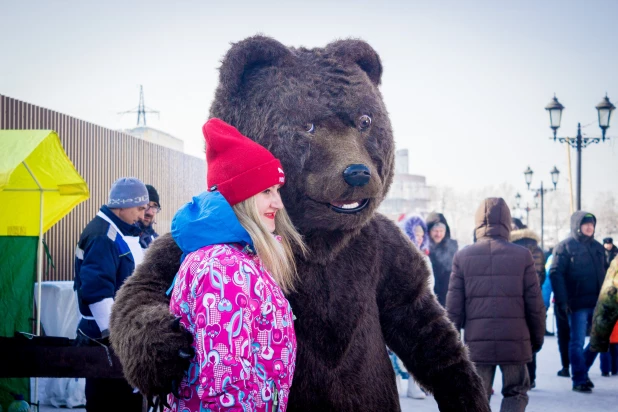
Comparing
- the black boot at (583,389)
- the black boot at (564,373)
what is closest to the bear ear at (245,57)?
the black boot at (583,389)

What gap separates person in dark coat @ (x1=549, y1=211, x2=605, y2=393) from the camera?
8188 mm

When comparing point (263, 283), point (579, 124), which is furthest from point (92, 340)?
point (579, 124)

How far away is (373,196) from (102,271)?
8.63 feet

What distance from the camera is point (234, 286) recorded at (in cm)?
206

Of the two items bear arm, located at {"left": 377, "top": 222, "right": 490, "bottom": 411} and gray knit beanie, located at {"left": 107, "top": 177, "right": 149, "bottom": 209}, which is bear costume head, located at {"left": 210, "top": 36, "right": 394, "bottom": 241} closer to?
bear arm, located at {"left": 377, "top": 222, "right": 490, "bottom": 411}

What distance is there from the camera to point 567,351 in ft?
29.0

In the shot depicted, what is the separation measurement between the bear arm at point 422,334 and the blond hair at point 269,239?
69cm

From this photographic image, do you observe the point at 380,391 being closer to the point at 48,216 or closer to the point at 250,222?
the point at 250,222

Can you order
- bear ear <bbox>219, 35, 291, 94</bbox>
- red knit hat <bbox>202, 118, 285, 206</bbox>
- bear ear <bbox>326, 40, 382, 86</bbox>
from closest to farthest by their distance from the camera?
red knit hat <bbox>202, 118, 285, 206</bbox> < bear ear <bbox>219, 35, 291, 94</bbox> < bear ear <bbox>326, 40, 382, 86</bbox>

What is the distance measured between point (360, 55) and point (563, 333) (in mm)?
6669

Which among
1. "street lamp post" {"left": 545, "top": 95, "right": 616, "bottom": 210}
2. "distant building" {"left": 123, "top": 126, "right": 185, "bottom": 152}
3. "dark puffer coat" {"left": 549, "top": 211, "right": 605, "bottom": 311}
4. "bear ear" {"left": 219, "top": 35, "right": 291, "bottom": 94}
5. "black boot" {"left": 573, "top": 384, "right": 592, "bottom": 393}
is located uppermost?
"distant building" {"left": 123, "top": 126, "right": 185, "bottom": 152}

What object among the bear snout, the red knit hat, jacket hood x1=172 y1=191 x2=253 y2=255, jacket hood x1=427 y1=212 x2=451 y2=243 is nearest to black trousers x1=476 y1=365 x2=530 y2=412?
jacket hood x1=427 y1=212 x2=451 y2=243

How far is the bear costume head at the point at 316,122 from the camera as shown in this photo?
9.04ft

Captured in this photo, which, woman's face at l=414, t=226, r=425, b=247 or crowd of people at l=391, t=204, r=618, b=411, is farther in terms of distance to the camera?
woman's face at l=414, t=226, r=425, b=247
